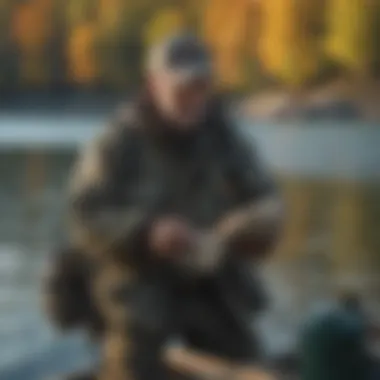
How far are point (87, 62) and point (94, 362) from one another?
383mm

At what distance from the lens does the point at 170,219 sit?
1.20 m

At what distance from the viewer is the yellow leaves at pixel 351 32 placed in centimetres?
121

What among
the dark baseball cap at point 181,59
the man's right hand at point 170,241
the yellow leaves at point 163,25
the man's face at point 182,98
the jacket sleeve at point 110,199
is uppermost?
the yellow leaves at point 163,25

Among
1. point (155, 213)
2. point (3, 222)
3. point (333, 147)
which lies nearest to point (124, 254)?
point (155, 213)

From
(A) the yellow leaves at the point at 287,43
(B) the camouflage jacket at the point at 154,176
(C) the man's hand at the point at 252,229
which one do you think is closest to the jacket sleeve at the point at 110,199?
(B) the camouflage jacket at the point at 154,176

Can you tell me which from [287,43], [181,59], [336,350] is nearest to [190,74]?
[181,59]

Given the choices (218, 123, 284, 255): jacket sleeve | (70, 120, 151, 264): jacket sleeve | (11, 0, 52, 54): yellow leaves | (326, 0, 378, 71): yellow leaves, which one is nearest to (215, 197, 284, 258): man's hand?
(218, 123, 284, 255): jacket sleeve

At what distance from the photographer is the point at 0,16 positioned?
1.23 metres

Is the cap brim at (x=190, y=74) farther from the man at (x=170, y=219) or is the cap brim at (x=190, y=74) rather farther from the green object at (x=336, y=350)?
the green object at (x=336, y=350)

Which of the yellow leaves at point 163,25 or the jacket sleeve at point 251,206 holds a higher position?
the yellow leaves at point 163,25

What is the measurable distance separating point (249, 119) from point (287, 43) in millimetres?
112

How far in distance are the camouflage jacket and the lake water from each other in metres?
0.02

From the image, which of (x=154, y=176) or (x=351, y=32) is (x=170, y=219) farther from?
(x=351, y=32)

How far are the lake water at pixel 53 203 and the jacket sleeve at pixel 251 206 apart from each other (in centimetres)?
2
